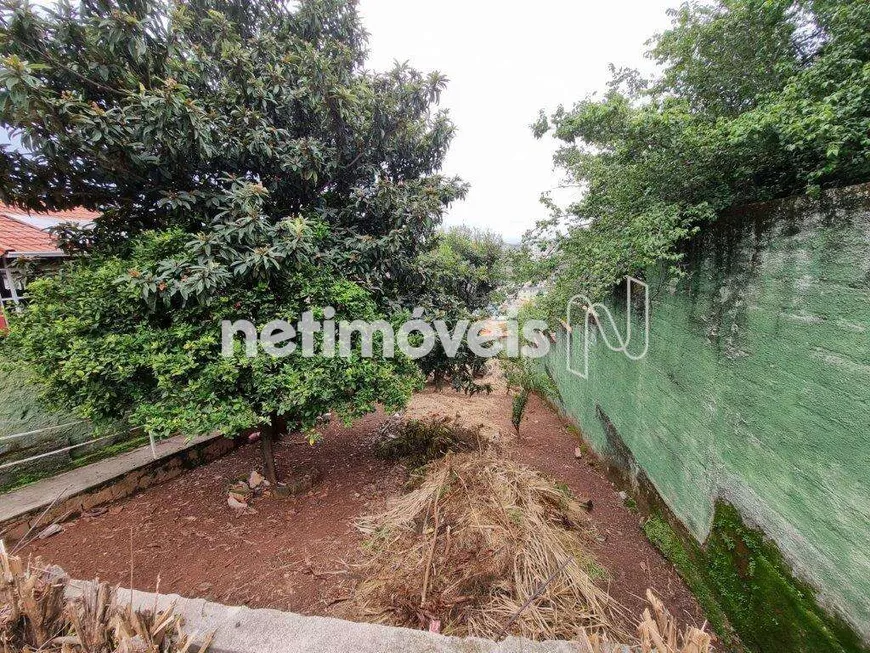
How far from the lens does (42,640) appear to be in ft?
5.18

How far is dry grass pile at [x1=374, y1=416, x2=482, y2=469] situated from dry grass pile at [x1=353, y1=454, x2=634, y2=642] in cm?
102

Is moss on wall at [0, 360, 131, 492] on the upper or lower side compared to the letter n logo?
lower

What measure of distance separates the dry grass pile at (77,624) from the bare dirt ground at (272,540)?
3.14 feet

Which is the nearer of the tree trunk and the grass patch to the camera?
the grass patch

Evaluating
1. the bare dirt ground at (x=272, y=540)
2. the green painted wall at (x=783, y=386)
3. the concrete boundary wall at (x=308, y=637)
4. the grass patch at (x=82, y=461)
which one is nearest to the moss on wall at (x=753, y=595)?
the green painted wall at (x=783, y=386)

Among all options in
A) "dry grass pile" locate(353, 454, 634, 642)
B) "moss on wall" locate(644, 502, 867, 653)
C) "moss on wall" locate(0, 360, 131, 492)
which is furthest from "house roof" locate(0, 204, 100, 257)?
"moss on wall" locate(644, 502, 867, 653)

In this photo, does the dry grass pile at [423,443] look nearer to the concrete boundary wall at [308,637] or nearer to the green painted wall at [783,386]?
the green painted wall at [783,386]

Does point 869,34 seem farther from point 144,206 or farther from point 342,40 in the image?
point 144,206

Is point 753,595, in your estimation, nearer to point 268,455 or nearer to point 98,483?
point 268,455

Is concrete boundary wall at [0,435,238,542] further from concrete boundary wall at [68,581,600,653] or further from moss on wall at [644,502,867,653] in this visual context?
moss on wall at [644,502,867,653]

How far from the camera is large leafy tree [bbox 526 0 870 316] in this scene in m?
1.73

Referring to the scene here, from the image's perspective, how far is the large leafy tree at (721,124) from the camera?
173 cm

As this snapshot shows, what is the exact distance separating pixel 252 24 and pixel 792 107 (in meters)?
4.66

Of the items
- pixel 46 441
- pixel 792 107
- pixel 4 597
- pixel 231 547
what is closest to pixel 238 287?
pixel 4 597
